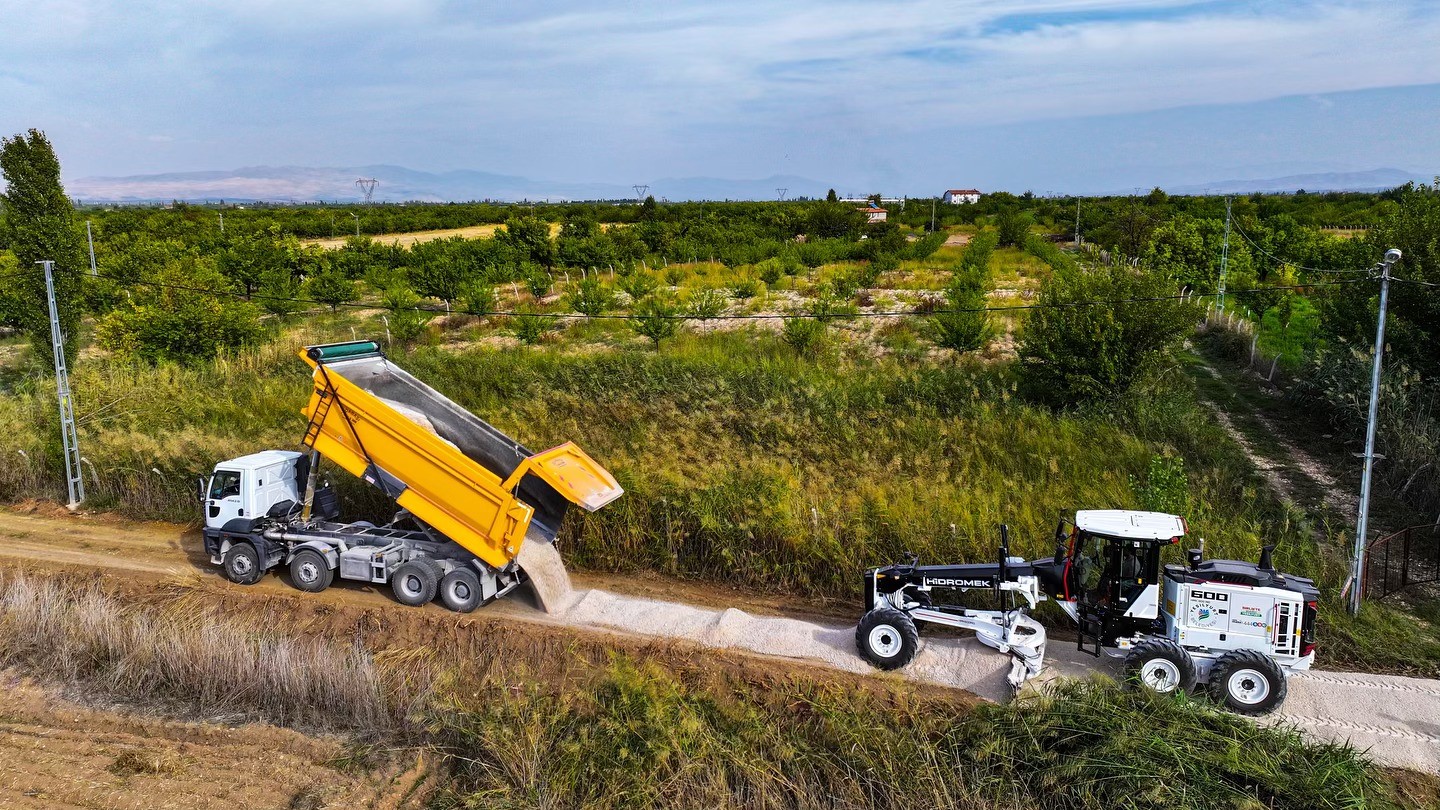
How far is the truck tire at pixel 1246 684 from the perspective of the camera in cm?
807

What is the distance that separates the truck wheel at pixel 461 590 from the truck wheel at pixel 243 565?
270 centimetres

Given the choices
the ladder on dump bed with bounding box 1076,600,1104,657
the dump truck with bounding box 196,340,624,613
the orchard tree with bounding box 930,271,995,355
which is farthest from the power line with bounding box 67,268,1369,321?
the dump truck with bounding box 196,340,624,613

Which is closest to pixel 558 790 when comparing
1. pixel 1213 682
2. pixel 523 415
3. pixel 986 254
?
pixel 1213 682

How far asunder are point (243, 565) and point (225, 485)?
3.50 feet

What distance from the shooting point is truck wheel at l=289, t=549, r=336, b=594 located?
11.4m

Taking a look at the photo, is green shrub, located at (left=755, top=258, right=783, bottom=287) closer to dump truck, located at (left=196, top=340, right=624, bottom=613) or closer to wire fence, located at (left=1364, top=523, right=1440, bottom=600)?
dump truck, located at (left=196, top=340, right=624, bottom=613)

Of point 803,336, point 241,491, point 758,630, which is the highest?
point 803,336

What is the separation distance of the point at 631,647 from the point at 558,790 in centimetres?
274

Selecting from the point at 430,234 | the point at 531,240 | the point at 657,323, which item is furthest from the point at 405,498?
the point at 430,234

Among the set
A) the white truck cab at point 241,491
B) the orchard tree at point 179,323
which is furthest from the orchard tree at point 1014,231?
the white truck cab at point 241,491

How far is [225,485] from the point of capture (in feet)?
38.7

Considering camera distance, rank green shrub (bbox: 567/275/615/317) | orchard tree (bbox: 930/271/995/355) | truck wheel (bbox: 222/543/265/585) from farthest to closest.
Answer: green shrub (bbox: 567/275/615/317) < orchard tree (bbox: 930/271/995/355) < truck wheel (bbox: 222/543/265/585)

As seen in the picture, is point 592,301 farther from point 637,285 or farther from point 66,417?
point 66,417

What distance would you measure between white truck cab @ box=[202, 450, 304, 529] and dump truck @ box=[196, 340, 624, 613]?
2cm
